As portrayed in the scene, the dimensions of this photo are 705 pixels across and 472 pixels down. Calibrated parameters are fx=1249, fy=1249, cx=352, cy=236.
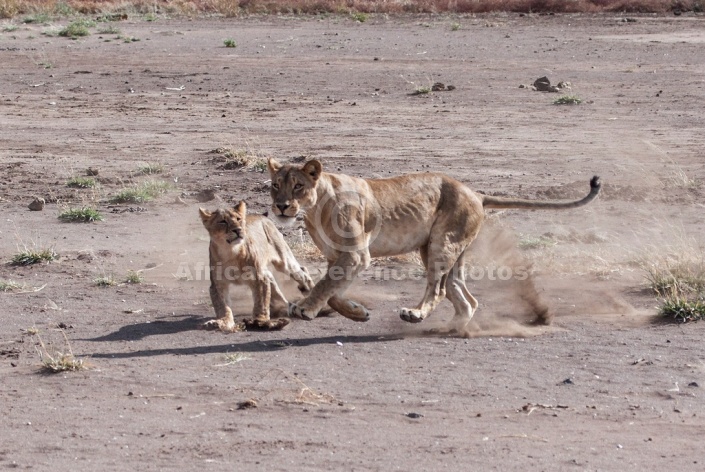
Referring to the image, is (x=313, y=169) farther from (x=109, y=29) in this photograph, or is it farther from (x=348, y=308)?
(x=109, y=29)

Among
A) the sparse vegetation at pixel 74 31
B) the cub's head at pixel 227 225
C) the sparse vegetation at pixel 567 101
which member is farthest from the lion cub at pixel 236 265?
the sparse vegetation at pixel 74 31

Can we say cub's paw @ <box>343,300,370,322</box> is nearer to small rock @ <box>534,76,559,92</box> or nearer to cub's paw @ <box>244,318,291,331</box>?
cub's paw @ <box>244,318,291,331</box>

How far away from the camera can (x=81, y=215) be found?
12656mm

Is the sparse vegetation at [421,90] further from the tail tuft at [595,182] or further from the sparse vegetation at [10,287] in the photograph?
the tail tuft at [595,182]

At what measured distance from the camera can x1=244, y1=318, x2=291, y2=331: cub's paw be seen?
8.80m

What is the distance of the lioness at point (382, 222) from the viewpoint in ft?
27.8

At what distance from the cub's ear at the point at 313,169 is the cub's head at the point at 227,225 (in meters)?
0.69

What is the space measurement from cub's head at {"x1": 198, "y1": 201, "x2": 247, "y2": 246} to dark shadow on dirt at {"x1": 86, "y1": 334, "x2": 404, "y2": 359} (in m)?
0.68

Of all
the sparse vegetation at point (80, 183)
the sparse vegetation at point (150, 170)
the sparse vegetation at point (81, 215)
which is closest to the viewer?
the sparse vegetation at point (81, 215)

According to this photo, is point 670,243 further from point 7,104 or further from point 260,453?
point 7,104

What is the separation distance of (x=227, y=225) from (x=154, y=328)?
94 cm

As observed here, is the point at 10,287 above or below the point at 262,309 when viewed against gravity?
below

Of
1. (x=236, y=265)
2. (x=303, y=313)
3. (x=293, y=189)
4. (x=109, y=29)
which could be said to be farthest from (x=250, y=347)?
(x=109, y=29)

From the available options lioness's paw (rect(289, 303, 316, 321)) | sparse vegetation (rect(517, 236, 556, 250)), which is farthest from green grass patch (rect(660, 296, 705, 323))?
lioness's paw (rect(289, 303, 316, 321))
